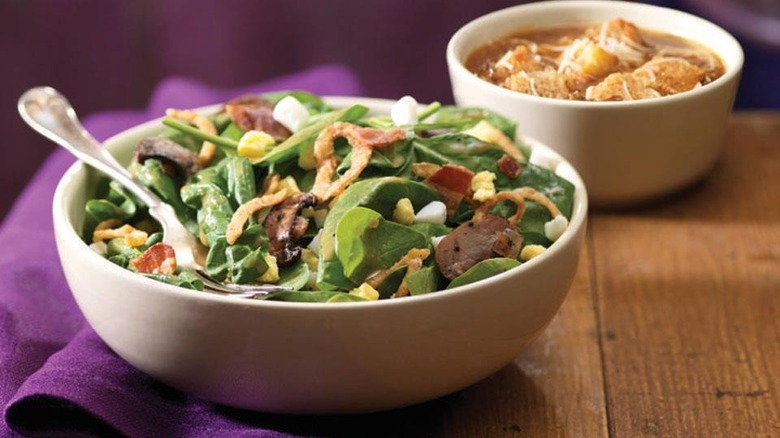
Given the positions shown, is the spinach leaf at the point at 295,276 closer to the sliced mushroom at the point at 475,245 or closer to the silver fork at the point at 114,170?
the silver fork at the point at 114,170

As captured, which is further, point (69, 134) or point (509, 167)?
point (69, 134)

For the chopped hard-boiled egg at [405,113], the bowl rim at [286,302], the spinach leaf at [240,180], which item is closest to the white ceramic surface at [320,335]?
the bowl rim at [286,302]

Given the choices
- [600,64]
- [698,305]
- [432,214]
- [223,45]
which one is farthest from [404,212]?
[223,45]

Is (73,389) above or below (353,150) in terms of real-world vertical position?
below

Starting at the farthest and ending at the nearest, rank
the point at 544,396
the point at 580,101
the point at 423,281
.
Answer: the point at 580,101, the point at 544,396, the point at 423,281

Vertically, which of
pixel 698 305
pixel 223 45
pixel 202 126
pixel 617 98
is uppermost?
pixel 202 126

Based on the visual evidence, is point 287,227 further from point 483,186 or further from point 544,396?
point 544,396

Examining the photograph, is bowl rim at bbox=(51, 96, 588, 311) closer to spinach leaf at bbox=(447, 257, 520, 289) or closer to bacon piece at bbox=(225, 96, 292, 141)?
spinach leaf at bbox=(447, 257, 520, 289)
